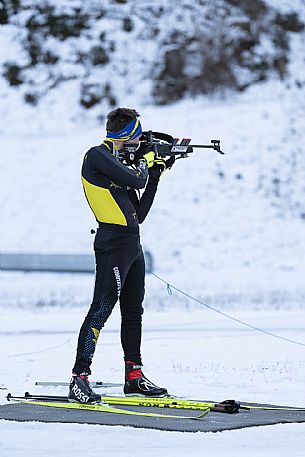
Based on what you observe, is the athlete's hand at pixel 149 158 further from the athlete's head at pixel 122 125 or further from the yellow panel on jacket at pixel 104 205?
the yellow panel on jacket at pixel 104 205

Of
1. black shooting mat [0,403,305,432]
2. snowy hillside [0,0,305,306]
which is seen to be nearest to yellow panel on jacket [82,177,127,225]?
black shooting mat [0,403,305,432]

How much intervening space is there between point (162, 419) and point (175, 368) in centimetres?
246

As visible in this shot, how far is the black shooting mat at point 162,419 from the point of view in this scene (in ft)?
16.9

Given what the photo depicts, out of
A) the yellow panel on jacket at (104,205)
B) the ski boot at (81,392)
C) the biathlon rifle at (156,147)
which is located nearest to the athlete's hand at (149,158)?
the biathlon rifle at (156,147)

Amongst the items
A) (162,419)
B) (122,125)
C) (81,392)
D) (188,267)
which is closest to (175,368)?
(81,392)

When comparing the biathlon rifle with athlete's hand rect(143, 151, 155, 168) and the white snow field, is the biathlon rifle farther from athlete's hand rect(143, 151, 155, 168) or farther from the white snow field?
the white snow field

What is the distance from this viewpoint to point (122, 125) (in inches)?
249

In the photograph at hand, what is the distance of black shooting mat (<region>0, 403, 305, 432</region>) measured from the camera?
5148 mm

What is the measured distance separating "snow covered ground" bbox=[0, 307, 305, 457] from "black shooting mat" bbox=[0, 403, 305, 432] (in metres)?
0.11

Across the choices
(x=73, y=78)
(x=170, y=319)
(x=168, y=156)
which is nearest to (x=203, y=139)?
(x=73, y=78)

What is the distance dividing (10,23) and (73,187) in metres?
7.44

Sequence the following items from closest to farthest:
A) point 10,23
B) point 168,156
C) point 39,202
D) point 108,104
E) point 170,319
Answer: point 168,156 → point 170,319 → point 39,202 → point 108,104 → point 10,23

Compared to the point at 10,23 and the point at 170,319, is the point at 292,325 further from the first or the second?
the point at 10,23

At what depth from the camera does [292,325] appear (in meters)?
11.5
